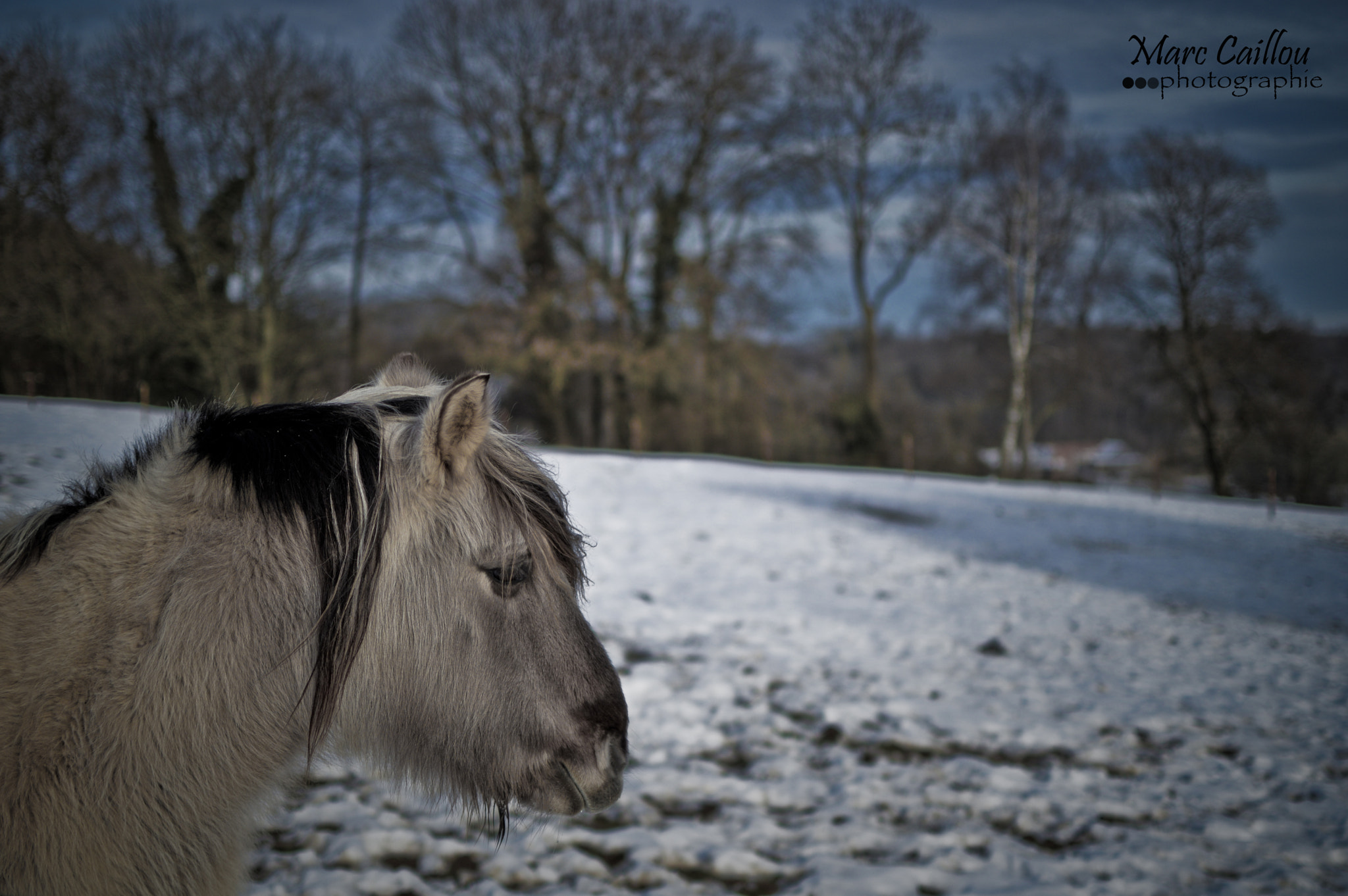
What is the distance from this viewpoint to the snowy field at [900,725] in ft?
10.4

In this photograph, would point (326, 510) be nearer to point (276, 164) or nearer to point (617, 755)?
point (617, 755)

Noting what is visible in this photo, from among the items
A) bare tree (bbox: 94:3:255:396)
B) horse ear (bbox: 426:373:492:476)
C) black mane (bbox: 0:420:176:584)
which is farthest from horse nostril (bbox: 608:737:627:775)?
bare tree (bbox: 94:3:255:396)

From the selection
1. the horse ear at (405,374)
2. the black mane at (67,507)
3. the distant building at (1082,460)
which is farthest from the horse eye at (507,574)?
the distant building at (1082,460)

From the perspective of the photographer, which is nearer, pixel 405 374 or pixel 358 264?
pixel 405 374

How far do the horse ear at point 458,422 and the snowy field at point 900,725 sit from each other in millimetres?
869

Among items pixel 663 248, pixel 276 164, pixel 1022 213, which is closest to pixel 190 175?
pixel 276 164

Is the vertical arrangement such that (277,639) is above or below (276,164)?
below

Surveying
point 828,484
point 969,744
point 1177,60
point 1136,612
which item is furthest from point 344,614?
point 828,484

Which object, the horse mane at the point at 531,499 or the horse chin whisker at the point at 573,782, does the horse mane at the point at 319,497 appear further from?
the horse chin whisker at the point at 573,782

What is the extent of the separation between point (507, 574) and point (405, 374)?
2.24 feet

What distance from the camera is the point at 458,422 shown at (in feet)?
4.72

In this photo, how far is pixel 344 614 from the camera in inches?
57.9

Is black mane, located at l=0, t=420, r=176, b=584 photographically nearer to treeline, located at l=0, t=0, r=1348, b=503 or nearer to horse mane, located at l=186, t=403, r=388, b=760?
horse mane, located at l=186, t=403, r=388, b=760

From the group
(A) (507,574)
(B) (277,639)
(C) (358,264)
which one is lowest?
(B) (277,639)
